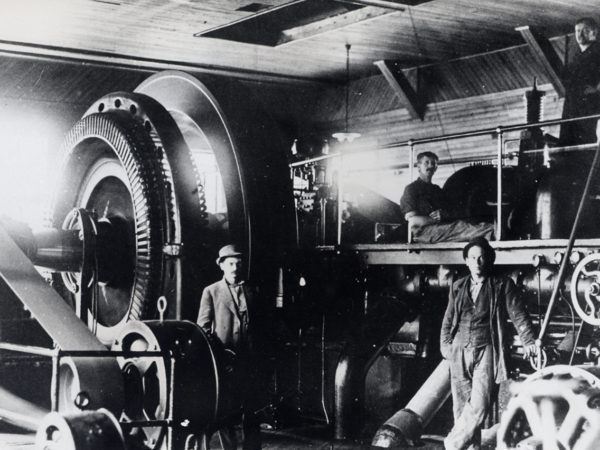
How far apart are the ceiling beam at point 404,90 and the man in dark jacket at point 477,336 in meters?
6.76

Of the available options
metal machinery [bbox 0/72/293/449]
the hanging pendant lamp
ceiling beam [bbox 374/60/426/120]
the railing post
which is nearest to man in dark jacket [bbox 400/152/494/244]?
metal machinery [bbox 0/72/293/449]

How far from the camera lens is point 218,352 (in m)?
5.43

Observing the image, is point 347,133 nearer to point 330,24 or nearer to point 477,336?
point 330,24

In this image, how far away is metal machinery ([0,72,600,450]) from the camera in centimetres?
521

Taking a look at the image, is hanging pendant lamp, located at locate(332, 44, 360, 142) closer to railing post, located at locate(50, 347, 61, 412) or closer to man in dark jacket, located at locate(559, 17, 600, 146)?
man in dark jacket, located at locate(559, 17, 600, 146)

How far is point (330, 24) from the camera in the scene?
1081 centimetres

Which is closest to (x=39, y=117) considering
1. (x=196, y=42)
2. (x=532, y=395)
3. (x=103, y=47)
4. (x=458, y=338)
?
(x=103, y=47)

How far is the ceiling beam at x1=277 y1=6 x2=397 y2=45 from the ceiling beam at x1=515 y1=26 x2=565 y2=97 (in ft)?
6.47

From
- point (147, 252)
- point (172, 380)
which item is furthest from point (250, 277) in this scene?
point (172, 380)

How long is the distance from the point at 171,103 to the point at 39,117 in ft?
18.5

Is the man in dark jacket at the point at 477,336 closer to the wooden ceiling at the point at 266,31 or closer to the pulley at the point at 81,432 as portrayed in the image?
the pulley at the point at 81,432

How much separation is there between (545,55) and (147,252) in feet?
21.7

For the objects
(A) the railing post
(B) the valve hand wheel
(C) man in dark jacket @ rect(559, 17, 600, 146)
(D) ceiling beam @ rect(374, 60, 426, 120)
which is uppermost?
(D) ceiling beam @ rect(374, 60, 426, 120)

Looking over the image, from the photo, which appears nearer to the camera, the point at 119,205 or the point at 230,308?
the point at 230,308
